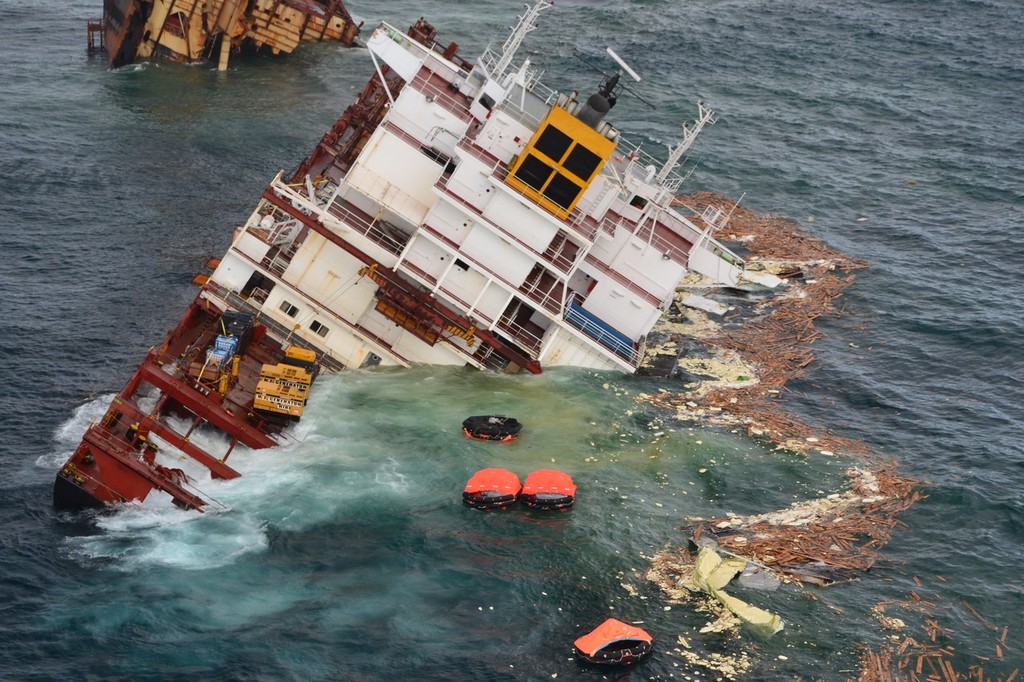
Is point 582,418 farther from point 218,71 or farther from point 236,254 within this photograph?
point 218,71

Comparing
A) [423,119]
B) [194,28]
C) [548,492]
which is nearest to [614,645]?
[548,492]

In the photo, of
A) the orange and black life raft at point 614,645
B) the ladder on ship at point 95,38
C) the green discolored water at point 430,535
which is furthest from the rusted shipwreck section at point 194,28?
the orange and black life raft at point 614,645

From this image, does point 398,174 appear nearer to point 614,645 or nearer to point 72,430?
point 72,430

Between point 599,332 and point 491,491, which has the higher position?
point 599,332

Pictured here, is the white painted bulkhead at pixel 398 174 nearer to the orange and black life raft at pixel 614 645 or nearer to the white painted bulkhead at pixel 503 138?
the white painted bulkhead at pixel 503 138

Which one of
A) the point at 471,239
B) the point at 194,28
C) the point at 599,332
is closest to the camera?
the point at 471,239

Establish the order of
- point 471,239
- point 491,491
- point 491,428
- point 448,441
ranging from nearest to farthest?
point 491,491 → point 448,441 → point 491,428 → point 471,239

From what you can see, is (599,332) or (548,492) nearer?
(548,492)
